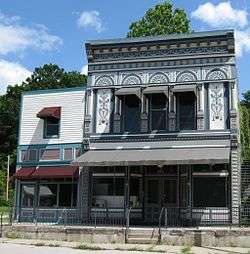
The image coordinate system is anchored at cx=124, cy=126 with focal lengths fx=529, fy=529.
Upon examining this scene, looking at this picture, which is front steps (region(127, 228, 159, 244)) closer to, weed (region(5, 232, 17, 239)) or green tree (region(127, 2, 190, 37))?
weed (region(5, 232, 17, 239))

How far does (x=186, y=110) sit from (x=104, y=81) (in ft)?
15.3

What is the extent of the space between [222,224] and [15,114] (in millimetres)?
48253

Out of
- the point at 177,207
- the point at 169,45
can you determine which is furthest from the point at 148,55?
the point at 177,207

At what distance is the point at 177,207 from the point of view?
81.1ft

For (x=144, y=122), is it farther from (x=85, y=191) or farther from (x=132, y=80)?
(x=85, y=191)

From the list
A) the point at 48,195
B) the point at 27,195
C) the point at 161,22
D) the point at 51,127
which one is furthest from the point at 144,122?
the point at 161,22

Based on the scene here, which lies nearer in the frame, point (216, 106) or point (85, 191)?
point (216, 106)

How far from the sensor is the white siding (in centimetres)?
2797

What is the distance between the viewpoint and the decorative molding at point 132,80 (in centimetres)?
2723

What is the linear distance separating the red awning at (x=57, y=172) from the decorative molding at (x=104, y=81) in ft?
15.0

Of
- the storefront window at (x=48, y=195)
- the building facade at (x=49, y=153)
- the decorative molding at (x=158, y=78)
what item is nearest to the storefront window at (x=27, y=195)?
the building facade at (x=49, y=153)

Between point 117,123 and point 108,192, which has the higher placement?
point 117,123

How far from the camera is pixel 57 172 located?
27.0 metres

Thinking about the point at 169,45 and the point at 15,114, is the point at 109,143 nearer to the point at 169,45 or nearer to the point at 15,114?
the point at 169,45
